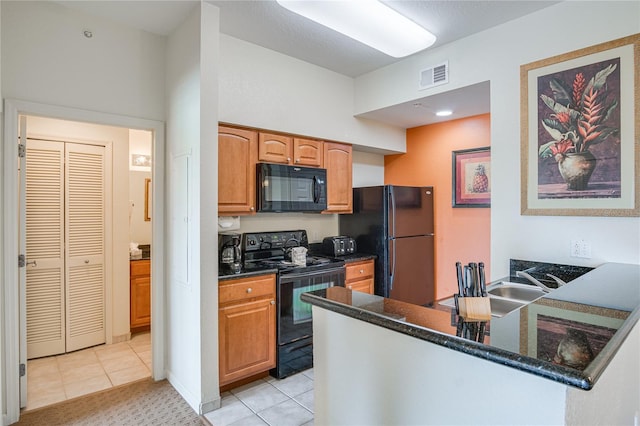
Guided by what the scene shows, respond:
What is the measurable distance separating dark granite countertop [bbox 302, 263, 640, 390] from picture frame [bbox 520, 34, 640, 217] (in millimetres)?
913

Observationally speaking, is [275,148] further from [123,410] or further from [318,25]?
[123,410]

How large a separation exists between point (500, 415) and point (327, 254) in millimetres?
2802

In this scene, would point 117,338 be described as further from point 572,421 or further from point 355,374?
point 572,421

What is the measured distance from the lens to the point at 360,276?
356 cm

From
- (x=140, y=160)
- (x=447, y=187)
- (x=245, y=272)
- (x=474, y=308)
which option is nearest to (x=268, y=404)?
(x=245, y=272)

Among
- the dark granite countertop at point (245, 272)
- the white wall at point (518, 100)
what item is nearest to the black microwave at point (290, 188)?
the dark granite countertop at point (245, 272)

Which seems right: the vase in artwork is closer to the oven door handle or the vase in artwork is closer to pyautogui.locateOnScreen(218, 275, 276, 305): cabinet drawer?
the oven door handle

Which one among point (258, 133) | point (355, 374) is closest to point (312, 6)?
point (258, 133)

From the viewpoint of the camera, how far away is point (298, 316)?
2988 mm

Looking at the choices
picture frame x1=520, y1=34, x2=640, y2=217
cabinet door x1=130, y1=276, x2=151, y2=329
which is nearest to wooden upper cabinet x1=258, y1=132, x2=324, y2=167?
picture frame x1=520, y1=34, x2=640, y2=217

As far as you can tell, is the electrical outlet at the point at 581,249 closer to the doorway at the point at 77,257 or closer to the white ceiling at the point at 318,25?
the white ceiling at the point at 318,25

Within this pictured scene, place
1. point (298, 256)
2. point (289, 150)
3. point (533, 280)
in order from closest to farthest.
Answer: point (533, 280), point (298, 256), point (289, 150)

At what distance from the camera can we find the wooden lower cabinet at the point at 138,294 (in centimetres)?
385

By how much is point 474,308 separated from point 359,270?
244 cm
